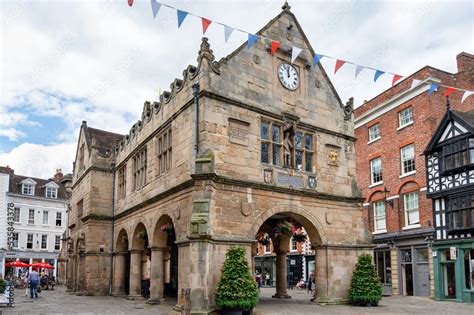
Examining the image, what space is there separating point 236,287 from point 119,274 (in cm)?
1233

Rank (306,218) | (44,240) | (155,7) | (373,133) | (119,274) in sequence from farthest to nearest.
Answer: (44,240), (373,133), (119,274), (306,218), (155,7)

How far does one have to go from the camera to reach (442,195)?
2288 centimetres

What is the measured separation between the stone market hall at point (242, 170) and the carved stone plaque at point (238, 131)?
0.04m

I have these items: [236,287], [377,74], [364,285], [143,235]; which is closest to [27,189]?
[143,235]

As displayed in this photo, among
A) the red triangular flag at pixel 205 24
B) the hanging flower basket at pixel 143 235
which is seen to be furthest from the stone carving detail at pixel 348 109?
the hanging flower basket at pixel 143 235

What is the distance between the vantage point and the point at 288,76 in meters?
18.0

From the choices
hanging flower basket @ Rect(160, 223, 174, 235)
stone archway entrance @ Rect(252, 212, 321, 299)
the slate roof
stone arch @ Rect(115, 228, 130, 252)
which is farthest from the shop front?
the slate roof

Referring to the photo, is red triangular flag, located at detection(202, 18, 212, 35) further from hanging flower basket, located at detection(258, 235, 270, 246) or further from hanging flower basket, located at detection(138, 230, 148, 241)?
hanging flower basket, located at detection(258, 235, 270, 246)

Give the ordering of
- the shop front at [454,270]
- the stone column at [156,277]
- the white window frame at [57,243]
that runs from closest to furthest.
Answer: the stone column at [156,277] < the shop front at [454,270] < the white window frame at [57,243]

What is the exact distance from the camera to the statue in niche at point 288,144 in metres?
17.3

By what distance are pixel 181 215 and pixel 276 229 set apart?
409 cm

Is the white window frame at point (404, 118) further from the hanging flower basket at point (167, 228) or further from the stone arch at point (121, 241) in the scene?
the stone arch at point (121, 241)

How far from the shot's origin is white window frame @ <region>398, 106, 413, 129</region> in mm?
26394

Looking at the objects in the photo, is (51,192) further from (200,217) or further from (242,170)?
(200,217)
